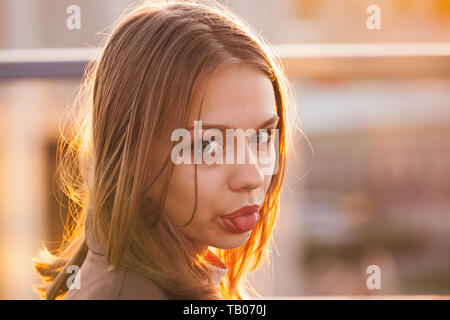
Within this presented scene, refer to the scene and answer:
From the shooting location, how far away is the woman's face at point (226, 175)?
0.75m

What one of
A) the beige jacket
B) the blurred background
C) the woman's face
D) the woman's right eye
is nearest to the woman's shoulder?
the beige jacket

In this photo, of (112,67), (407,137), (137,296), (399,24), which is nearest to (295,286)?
(407,137)

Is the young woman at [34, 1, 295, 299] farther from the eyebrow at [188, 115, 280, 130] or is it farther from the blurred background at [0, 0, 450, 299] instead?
the blurred background at [0, 0, 450, 299]

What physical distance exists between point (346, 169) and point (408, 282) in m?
0.49

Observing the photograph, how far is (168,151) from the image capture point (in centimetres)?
74

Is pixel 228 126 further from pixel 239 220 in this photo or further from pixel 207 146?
pixel 239 220

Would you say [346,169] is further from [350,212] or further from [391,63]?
[391,63]

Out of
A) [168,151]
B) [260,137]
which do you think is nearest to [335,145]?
[260,137]

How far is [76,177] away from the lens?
3.16ft

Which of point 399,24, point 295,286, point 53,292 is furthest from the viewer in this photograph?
point 295,286

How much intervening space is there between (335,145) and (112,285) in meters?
1.29

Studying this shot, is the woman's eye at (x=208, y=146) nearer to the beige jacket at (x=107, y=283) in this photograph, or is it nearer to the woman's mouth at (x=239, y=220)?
the woman's mouth at (x=239, y=220)

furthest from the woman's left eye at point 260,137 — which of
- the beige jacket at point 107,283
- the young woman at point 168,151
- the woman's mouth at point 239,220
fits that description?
the beige jacket at point 107,283

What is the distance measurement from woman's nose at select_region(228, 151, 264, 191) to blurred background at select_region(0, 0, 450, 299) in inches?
20.2
